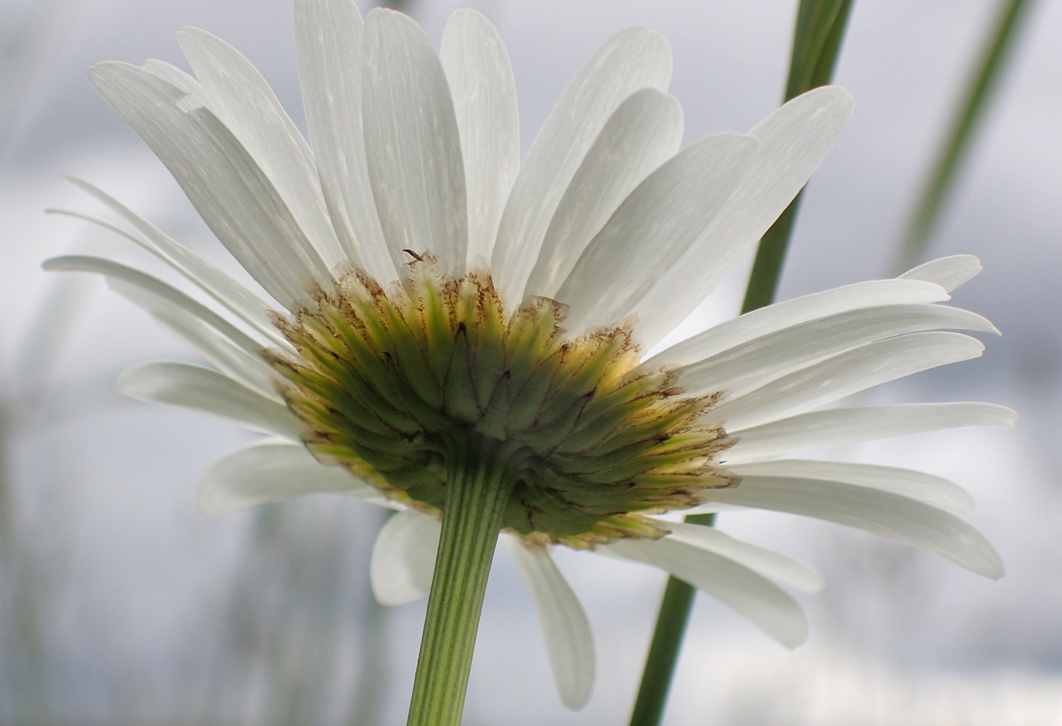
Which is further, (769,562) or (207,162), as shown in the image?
(769,562)

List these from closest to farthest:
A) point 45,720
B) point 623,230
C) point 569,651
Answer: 1. point 623,230
2. point 569,651
3. point 45,720

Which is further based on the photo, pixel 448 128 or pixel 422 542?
pixel 422 542

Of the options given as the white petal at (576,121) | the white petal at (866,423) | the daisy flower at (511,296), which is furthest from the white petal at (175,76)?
the white petal at (866,423)

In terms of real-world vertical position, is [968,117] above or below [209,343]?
above

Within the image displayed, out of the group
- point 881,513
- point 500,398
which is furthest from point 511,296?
point 881,513

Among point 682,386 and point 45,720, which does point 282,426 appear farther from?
point 45,720

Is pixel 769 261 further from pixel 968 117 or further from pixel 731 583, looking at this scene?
pixel 731 583

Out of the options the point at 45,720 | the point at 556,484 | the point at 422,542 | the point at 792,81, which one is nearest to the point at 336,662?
the point at 45,720
